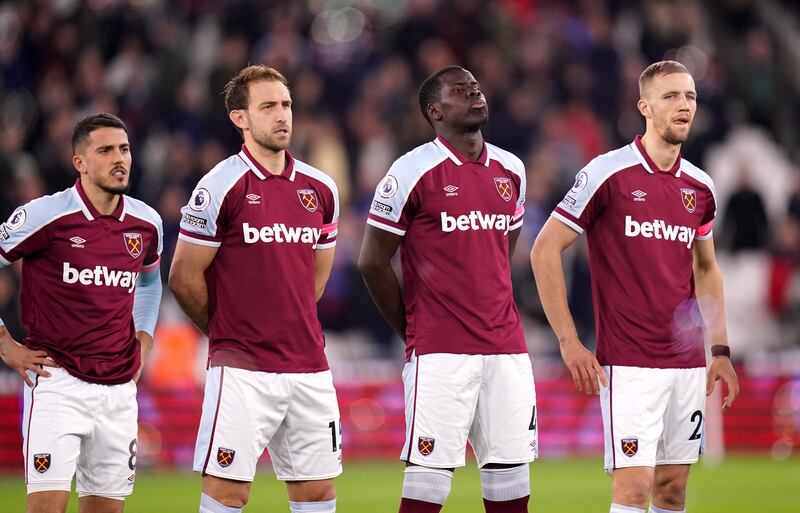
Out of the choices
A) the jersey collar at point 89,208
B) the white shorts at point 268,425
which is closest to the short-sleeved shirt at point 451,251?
the white shorts at point 268,425

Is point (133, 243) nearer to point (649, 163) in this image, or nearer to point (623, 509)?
point (649, 163)

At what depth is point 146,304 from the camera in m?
8.81

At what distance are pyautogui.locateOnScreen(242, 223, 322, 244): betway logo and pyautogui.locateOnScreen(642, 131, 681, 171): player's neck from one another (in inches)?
87.4

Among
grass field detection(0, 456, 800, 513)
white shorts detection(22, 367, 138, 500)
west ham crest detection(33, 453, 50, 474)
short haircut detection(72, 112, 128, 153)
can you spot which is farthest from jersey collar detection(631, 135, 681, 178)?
grass field detection(0, 456, 800, 513)

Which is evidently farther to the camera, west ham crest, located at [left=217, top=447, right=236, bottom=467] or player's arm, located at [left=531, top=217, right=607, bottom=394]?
player's arm, located at [left=531, top=217, right=607, bottom=394]

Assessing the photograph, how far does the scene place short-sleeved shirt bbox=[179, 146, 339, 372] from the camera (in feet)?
26.0

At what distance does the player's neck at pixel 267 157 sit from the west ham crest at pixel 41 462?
210 centimetres

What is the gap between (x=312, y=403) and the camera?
7965 mm

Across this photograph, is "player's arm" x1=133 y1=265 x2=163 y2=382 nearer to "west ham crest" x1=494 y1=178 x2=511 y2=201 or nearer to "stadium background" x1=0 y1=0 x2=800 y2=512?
"west ham crest" x1=494 y1=178 x2=511 y2=201

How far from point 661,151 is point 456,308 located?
65.8 inches

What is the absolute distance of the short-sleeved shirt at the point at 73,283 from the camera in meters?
8.16

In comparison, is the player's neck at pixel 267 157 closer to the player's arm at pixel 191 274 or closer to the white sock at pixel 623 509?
the player's arm at pixel 191 274

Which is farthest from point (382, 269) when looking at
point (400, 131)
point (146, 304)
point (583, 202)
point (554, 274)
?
point (400, 131)

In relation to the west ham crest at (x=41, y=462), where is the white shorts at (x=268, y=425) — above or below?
above
